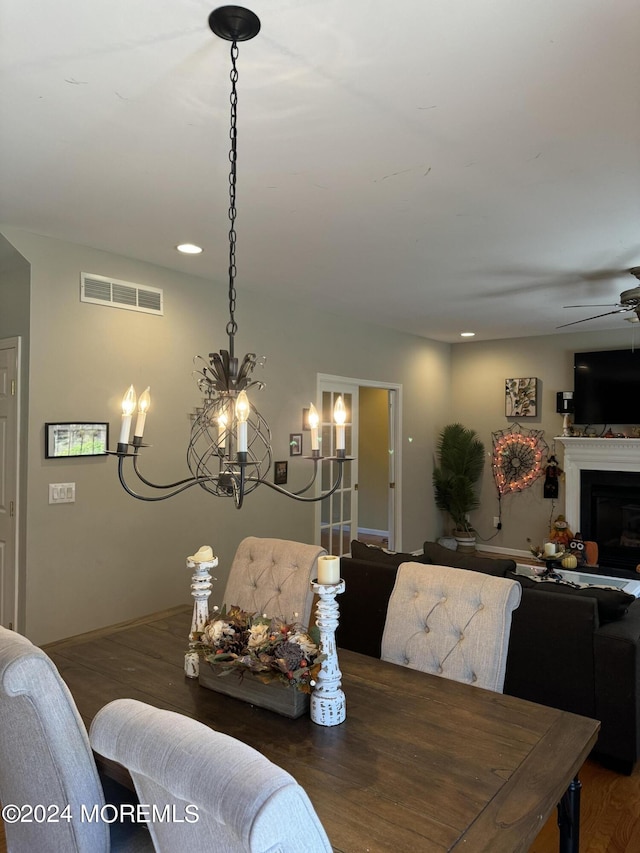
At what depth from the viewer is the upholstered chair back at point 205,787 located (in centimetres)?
72

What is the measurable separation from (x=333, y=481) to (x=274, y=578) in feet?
11.8

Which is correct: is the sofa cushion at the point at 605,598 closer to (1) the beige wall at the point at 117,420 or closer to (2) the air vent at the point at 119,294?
(1) the beige wall at the point at 117,420

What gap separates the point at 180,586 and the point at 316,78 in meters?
3.49

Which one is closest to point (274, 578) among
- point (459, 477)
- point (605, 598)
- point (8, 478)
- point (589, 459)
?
point (605, 598)

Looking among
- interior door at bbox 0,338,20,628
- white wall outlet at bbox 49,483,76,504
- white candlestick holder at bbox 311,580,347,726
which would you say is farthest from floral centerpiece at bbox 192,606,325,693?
interior door at bbox 0,338,20,628

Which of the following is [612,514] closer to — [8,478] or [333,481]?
[333,481]

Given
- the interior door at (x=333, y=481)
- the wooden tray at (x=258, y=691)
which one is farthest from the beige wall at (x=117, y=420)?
the wooden tray at (x=258, y=691)

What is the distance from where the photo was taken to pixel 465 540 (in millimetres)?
7320

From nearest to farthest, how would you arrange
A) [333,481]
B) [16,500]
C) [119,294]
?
[16,500]
[119,294]
[333,481]

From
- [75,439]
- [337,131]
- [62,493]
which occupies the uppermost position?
[337,131]

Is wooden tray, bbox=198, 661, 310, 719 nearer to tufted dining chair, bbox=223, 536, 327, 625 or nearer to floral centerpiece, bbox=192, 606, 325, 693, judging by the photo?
floral centerpiece, bbox=192, 606, 325, 693

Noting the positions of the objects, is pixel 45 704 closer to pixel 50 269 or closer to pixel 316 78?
pixel 316 78

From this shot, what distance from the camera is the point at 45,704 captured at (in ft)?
3.84

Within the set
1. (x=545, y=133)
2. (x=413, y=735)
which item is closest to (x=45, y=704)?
(x=413, y=735)
